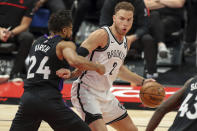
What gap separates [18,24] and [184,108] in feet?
18.5

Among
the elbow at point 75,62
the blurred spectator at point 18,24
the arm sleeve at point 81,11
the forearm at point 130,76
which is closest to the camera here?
the elbow at point 75,62

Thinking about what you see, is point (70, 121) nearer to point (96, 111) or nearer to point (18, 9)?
point (96, 111)

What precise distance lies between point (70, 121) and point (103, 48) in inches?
35.5

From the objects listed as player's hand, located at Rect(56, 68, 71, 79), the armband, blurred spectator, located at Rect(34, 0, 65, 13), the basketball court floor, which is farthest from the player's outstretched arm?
blurred spectator, located at Rect(34, 0, 65, 13)

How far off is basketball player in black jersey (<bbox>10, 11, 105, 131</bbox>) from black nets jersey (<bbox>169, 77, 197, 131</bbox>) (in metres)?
1.07

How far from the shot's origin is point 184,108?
3.37 meters

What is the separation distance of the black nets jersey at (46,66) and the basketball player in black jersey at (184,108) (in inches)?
47.3

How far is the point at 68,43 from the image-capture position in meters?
4.32

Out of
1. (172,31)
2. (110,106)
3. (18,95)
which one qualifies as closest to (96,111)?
(110,106)

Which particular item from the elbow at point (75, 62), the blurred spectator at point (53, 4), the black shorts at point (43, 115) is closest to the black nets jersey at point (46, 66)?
the black shorts at point (43, 115)

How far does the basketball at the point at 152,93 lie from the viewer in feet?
16.4

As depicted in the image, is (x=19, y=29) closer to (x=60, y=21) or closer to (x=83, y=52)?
(x=83, y=52)

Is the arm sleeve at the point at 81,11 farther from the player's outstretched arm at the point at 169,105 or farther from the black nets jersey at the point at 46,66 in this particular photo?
the player's outstretched arm at the point at 169,105

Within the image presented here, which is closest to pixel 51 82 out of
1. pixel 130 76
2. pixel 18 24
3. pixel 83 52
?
pixel 83 52
